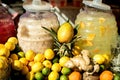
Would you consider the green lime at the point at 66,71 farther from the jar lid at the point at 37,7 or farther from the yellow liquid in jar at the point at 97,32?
the jar lid at the point at 37,7

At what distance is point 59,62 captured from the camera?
119 centimetres

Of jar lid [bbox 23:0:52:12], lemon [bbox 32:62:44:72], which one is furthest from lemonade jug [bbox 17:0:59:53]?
lemon [bbox 32:62:44:72]

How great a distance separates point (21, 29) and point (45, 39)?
4.5 inches

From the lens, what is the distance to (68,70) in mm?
1104

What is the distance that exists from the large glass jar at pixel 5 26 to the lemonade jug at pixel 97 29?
12.3 inches

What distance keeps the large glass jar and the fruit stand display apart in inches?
1.4

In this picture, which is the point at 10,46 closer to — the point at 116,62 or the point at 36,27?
the point at 36,27

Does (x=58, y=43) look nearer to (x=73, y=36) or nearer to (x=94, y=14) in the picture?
(x=73, y=36)

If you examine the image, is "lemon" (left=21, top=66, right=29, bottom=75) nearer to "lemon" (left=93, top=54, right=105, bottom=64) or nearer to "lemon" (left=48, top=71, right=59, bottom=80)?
"lemon" (left=48, top=71, right=59, bottom=80)

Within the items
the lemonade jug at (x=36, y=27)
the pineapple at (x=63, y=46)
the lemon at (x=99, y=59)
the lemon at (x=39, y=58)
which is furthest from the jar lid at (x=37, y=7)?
the lemon at (x=99, y=59)

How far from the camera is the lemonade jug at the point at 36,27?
1234mm

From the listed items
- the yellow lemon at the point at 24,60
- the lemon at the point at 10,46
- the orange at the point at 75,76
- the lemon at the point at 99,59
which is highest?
the lemon at the point at 10,46

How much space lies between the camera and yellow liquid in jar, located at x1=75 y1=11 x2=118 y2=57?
1.27 meters

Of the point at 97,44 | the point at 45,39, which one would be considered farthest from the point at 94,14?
the point at 45,39
